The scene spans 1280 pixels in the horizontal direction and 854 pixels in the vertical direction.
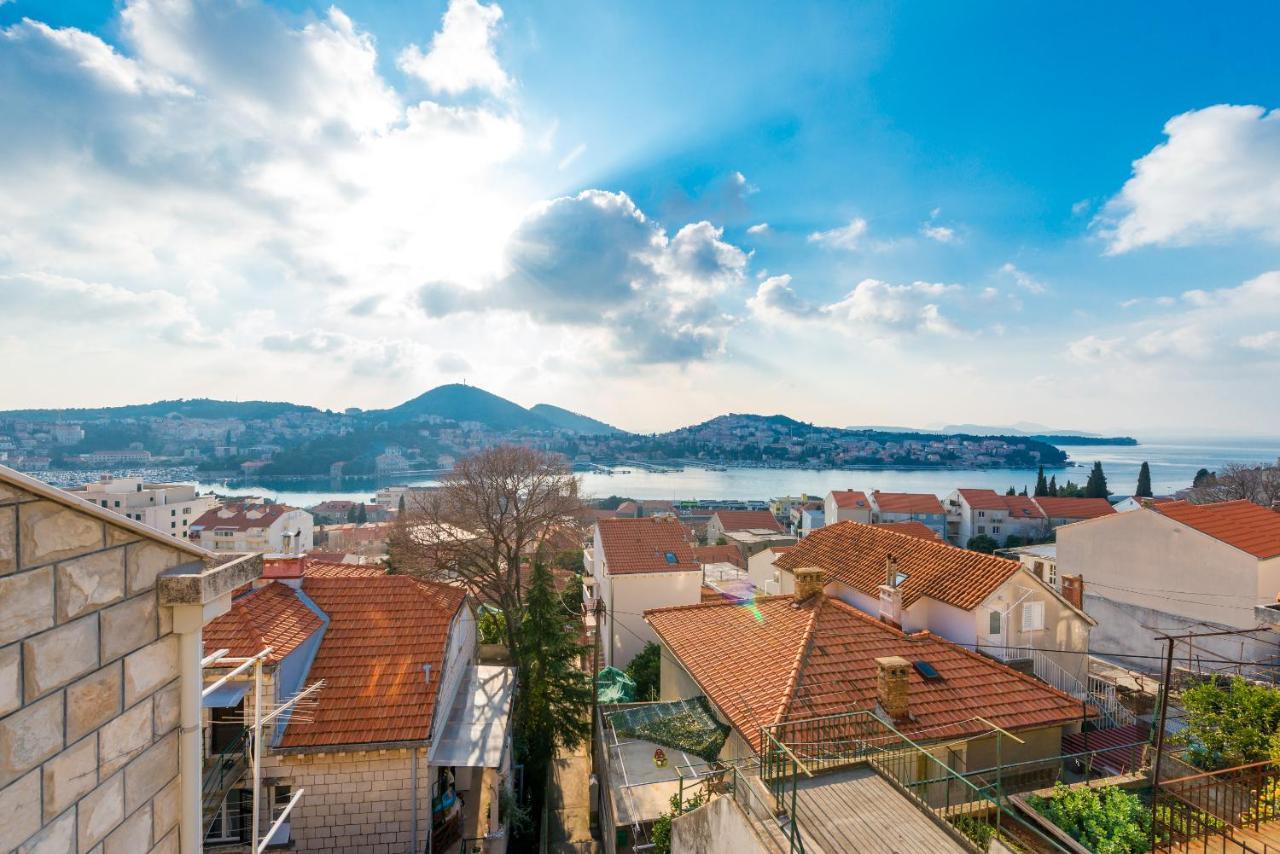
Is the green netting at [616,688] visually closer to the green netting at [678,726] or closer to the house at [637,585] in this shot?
the house at [637,585]

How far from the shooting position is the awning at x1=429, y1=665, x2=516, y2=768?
939 cm

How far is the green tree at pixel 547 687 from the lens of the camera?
13742 millimetres

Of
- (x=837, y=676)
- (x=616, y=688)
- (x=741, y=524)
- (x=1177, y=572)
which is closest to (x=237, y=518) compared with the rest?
(x=741, y=524)


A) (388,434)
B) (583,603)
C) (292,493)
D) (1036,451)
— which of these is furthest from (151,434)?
(1036,451)

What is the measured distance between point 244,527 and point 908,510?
55.8 m

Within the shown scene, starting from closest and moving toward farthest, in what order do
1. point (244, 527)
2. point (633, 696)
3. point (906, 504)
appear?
point (633, 696)
point (244, 527)
point (906, 504)

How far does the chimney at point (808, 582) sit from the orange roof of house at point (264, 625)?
9389 mm

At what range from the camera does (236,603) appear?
9.36 m

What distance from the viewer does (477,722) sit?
10.7 m

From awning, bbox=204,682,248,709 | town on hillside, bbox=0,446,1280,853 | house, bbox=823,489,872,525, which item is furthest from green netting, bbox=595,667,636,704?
house, bbox=823,489,872,525

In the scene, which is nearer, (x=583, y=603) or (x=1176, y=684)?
(x=1176, y=684)

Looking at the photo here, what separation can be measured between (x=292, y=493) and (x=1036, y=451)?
208 meters

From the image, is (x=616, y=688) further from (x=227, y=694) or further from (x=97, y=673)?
(x=97, y=673)

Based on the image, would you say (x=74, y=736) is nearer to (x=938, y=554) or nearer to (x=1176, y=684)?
(x=938, y=554)
